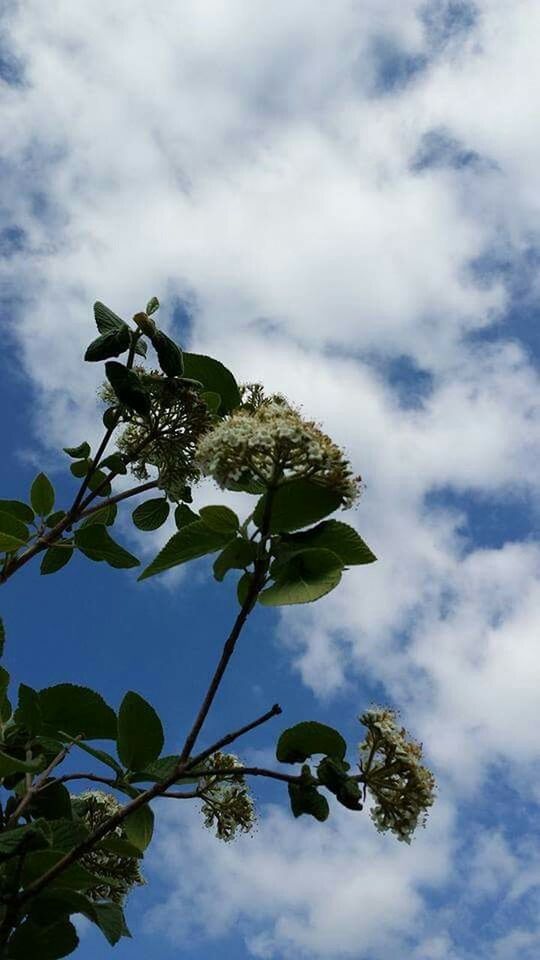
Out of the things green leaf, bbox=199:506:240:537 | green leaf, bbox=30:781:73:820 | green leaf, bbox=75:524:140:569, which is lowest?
green leaf, bbox=30:781:73:820

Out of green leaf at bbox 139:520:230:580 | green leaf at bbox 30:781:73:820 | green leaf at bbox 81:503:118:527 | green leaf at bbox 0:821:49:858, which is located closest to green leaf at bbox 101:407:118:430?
green leaf at bbox 81:503:118:527

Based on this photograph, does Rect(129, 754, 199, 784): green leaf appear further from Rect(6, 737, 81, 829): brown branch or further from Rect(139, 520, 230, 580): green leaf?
Rect(139, 520, 230, 580): green leaf

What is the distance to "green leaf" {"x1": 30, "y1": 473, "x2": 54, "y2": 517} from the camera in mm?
3693

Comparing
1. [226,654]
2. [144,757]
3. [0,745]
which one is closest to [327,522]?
[226,654]

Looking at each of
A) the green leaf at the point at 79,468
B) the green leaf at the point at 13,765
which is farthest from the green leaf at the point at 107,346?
the green leaf at the point at 13,765

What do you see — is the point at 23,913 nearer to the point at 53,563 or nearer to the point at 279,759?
the point at 279,759

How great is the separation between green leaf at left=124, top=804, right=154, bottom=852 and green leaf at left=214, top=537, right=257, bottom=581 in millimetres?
924

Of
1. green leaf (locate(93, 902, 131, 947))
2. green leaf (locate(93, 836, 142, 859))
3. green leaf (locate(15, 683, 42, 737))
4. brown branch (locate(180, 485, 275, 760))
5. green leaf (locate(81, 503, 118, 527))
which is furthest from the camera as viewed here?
green leaf (locate(81, 503, 118, 527))

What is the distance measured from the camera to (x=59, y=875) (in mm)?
2453

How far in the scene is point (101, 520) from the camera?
4.03 metres

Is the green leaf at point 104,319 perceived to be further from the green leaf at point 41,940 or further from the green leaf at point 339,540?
the green leaf at point 41,940

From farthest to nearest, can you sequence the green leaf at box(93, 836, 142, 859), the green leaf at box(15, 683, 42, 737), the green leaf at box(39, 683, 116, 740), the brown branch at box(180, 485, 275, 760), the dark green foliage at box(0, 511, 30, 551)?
1. the dark green foliage at box(0, 511, 30, 551)
2. the green leaf at box(39, 683, 116, 740)
3. the green leaf at box(15, 683, 42, 737)
4. the green leaf at box(93, 836, 142, 859)
5. the brown branch at box(180, 485, 275, 760)

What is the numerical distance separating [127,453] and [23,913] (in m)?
1.77

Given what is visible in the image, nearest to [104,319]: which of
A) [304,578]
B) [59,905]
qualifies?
[304,578]
